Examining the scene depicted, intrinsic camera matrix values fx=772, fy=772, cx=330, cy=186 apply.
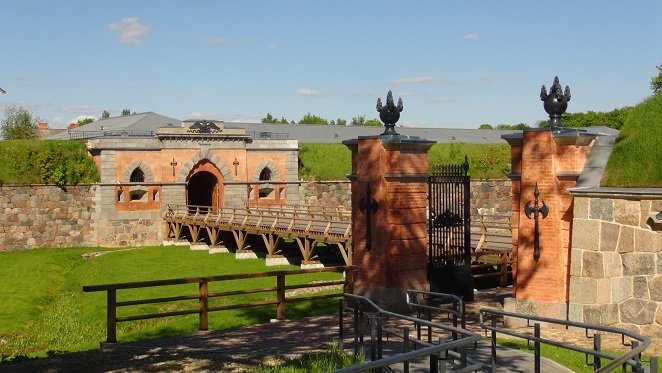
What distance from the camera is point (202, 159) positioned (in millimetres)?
39219

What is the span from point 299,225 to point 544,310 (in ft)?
58.4

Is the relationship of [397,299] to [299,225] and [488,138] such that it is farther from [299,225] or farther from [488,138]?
[488,138]

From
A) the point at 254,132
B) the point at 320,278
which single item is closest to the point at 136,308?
the point at 320,278

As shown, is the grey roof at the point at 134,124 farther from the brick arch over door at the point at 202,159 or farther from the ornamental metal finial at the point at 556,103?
the ornamental metal finial at the point at 556,103

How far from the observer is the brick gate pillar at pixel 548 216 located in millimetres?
11844

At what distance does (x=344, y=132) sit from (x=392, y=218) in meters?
43.6

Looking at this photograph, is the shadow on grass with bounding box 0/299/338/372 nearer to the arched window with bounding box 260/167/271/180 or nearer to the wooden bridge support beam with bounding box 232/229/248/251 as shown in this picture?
the wooden bridge support beam with bounding box 232/229/248/251

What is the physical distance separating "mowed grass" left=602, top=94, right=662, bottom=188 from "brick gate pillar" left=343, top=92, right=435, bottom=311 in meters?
3.09

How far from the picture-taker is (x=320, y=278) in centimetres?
2430

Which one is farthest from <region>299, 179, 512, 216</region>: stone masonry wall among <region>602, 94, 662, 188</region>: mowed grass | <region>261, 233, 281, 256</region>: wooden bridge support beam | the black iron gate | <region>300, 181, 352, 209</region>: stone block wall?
<region>602, 94, 662, 188</region>: mowed grass

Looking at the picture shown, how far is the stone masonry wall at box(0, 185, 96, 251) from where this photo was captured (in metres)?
36.0

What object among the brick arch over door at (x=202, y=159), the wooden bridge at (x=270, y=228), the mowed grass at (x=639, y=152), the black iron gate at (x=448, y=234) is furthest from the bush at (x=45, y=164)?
the mowed grass at (x=639, y=152)

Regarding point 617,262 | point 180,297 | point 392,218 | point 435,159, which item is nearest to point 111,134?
point 435,159

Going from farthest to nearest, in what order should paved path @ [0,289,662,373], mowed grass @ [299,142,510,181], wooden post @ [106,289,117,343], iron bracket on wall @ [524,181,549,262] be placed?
1. mowed grass @ [299,142,510,181]
2. iron bracket on wall @ [524,181,549,262]
3. wooden post @ [106,289,117,343]
4. paved path @ [0,289,662,373]
